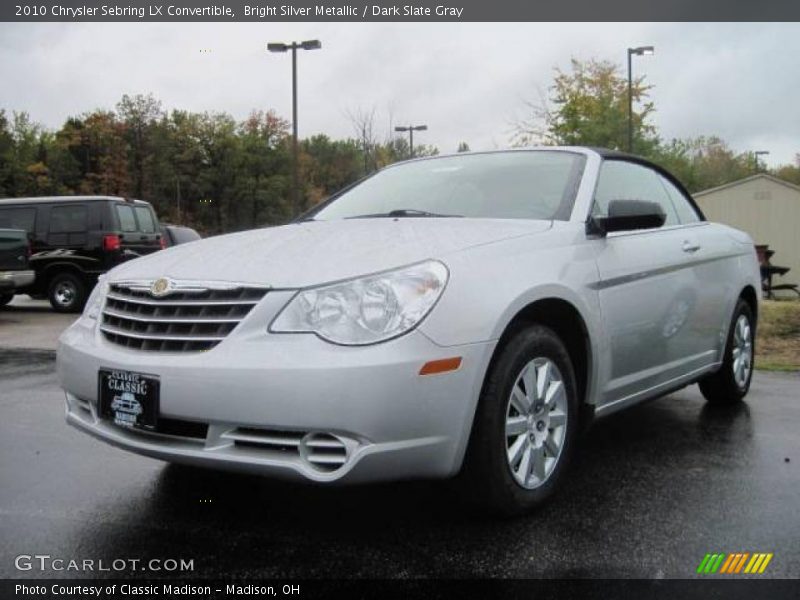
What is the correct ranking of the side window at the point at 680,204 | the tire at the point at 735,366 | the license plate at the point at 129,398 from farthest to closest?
the tire at the point at 735,366 < the side window at the point at 680,204 < the license plate at the point at 129,398

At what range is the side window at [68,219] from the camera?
43.0ft

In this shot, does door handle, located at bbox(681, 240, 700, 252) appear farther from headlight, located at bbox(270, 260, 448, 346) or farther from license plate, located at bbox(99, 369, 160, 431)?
license plate, located at bbox(99, 369, 160, 431)

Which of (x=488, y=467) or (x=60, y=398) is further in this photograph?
(x=60, y=398)

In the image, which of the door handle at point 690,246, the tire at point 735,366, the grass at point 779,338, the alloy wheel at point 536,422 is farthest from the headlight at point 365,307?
the grass at point 779,338

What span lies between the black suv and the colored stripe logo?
Answer: 11762mm

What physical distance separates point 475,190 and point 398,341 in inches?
64.1

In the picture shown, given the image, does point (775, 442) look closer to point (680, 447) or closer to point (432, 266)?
point (680, 447)

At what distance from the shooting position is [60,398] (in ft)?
17.9

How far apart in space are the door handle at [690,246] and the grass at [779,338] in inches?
116

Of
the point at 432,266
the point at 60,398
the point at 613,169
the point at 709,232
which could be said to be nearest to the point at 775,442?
the point at 709,232

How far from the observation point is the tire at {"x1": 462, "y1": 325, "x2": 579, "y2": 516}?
2801mm

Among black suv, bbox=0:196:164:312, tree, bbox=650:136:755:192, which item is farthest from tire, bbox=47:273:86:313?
tree, bbox=650:136:755:192

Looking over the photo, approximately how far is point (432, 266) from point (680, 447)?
6.91 ft

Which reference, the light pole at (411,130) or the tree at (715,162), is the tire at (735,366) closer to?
the light pole at (411,130)
